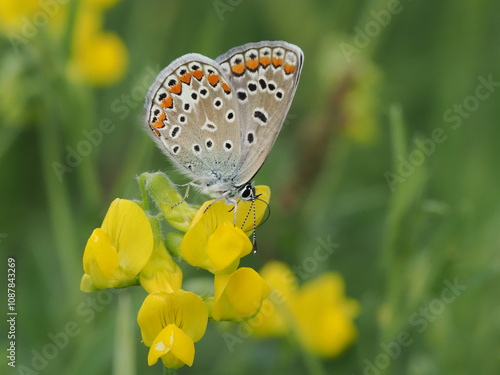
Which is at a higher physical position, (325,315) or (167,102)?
(167,102)

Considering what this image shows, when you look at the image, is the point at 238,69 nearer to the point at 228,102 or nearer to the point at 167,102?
the point at 228,102

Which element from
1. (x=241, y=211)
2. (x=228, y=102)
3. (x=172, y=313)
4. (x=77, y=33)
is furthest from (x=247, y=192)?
(x=77, y=33)

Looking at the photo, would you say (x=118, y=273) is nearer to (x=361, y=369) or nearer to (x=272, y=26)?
(x=361, y=369)

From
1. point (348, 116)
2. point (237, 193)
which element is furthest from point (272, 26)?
point (237, 193)

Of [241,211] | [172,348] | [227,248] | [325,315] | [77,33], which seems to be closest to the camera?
[172,348]

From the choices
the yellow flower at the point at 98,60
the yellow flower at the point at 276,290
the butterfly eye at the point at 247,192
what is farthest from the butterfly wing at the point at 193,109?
the yellow flower at the point at 98,60

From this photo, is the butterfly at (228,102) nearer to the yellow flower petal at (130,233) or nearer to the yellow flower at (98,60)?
the yellow flower petal at (130,233)
